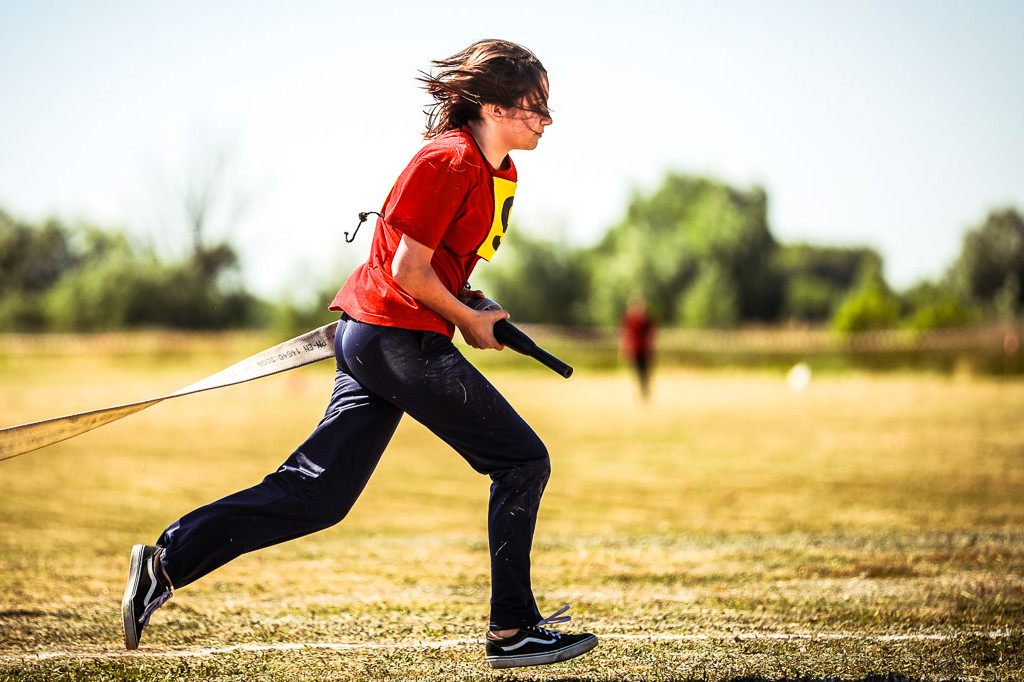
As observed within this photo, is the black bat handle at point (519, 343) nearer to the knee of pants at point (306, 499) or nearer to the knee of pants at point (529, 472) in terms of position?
the knee of pants at point (529, 472)

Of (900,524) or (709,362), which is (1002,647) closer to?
(900,524)

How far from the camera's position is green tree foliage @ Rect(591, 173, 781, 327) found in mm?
60750

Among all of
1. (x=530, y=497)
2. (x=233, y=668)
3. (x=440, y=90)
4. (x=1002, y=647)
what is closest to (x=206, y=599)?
(x=233, y=668)

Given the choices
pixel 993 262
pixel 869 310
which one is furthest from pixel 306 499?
pixel 993 262

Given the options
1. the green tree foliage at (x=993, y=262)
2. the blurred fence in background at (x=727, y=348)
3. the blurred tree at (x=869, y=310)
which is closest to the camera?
the blurred fence in background at (x=727, y=348)

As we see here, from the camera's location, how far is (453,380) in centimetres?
296

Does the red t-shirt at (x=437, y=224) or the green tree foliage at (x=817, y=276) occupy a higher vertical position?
the green tree foliage at (x=817, y=276)

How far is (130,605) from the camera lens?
9.86 feet

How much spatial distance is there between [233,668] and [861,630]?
2.20 meters

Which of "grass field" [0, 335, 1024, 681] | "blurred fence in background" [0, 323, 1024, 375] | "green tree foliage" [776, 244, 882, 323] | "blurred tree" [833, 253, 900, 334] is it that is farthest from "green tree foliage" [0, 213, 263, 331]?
"green tree foliage" [776, 244, 882, 323]

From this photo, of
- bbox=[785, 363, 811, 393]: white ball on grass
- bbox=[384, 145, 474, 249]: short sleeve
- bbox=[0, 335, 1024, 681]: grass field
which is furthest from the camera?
bbox=[785, 363, 811, 393]: white ball on grass

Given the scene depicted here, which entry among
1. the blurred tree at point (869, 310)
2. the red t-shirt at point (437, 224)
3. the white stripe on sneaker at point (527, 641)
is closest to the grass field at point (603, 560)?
the white stripe on sneaker at point (527, 641)

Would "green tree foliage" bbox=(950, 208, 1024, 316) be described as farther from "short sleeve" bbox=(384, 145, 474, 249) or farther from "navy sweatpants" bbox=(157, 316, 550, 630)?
"short sleeve" bbox=(384, 145, 474, 249)

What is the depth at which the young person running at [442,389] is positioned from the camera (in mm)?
2932
